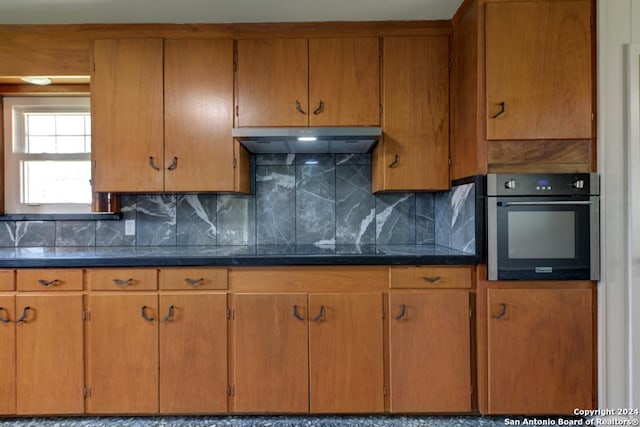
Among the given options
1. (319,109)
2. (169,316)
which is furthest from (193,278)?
(319,109)

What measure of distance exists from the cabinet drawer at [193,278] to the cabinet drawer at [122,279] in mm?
58

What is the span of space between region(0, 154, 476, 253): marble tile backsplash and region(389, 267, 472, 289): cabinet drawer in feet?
2.08

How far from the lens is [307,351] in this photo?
1.77 metres

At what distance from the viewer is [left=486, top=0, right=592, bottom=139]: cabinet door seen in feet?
5.65

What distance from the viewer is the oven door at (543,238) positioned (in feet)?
5.64

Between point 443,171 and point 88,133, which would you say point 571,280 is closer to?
point 443,171

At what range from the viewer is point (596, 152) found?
5.69 ft

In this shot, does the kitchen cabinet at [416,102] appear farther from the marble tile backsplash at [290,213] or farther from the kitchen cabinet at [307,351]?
the kitchen cabinet at [307,351]

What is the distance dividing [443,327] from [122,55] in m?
2.46

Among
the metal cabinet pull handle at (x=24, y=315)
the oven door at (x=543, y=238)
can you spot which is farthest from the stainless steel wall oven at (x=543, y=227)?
the metal cabinet pull handle at (x=24, y=315)

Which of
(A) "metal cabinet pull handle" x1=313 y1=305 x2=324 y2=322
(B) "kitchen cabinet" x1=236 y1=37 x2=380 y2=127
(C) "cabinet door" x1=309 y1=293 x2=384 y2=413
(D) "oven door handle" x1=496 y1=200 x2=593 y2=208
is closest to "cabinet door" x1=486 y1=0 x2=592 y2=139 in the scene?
(D) "oven door handle" x1=496 y1=200 x2=593 y2=208

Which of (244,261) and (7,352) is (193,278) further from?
(7,352)

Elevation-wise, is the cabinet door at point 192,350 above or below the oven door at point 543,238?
below

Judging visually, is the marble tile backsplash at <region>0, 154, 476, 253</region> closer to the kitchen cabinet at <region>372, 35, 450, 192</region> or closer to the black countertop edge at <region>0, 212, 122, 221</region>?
the black countertop edge at <region>0, 212, 122, 221</region>
